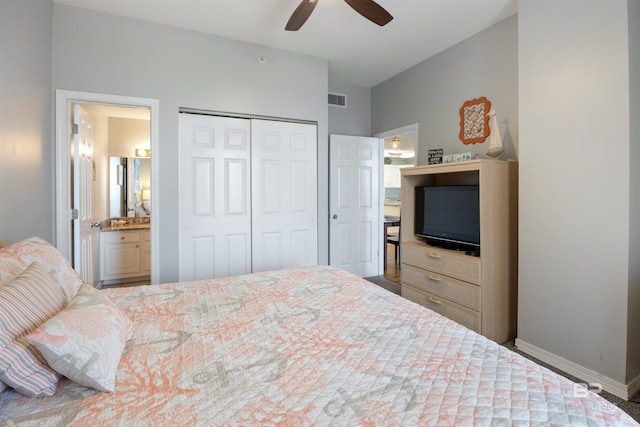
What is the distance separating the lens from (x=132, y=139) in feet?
15.9

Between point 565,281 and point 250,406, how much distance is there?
2321mm

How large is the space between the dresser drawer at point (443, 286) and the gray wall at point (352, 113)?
7.31ft

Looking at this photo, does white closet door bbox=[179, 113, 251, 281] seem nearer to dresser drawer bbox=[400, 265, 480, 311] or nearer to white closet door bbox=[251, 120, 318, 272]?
white closet door bbox=[251, 120, 318, 272]

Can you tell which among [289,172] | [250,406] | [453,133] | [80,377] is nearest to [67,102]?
[289,172]

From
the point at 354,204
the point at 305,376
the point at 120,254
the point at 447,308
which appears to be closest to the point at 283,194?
the point at 354,204

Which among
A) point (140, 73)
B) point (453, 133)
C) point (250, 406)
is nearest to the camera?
point (250, 406)

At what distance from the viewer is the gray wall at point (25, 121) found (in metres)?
1.74

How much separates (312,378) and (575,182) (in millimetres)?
2189

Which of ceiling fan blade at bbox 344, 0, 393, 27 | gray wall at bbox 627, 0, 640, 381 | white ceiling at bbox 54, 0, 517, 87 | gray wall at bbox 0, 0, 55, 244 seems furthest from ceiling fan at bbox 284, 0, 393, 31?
gray wall at bbox 0, 0, 55, 244

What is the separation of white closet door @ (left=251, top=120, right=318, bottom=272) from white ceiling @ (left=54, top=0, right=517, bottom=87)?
0.87m

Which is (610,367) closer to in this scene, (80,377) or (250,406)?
(250,406)

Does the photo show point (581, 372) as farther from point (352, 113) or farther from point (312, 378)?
point (352, 113)

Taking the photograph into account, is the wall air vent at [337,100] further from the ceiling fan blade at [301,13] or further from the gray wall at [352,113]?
the ceiling fan blade at [301,13]

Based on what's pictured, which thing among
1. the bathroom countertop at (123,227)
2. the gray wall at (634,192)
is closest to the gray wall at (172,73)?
the bathroom countertop at (123,227)
